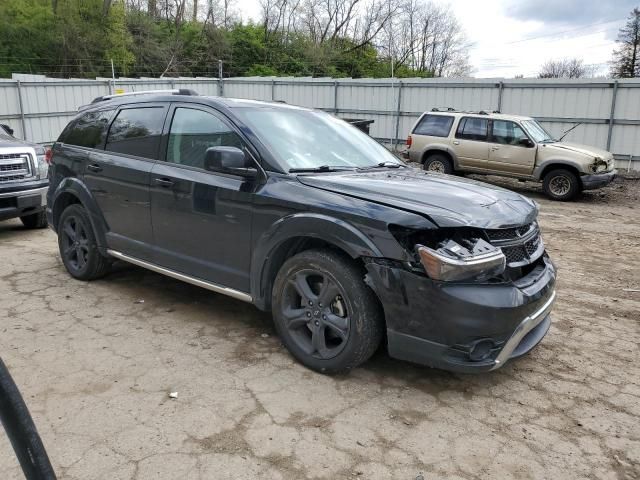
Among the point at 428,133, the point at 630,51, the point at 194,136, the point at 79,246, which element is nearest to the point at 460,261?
the point at 194,136

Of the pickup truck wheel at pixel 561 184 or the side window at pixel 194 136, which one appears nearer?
the side window at pixel 194 136

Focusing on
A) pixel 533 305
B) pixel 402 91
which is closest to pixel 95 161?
pixel 533 305

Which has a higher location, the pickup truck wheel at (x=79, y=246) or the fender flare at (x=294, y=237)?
the fender flare at (x=294, y=237)

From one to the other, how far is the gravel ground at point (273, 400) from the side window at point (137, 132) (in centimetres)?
131

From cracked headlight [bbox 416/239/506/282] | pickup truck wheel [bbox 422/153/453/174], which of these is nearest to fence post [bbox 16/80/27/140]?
pickup truck wheel [bbox 422/153/453/174]

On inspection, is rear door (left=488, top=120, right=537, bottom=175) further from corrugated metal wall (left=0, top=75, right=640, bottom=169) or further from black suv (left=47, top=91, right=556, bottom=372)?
black suv (left=47, top=91, right=556, bottom=372)

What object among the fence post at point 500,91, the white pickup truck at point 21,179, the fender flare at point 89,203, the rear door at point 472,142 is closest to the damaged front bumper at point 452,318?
the fender flare at point 89,203

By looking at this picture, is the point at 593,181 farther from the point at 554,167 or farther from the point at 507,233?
the point at 507,233

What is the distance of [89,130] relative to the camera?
17.3 ft

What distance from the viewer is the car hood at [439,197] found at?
319 centimetres

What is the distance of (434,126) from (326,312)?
10735 mm

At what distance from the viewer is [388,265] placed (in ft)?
10.3

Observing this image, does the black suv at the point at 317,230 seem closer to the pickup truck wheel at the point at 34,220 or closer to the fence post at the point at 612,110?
the pickup truck wheel at the point at 34,220

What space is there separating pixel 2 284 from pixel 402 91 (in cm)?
1472
